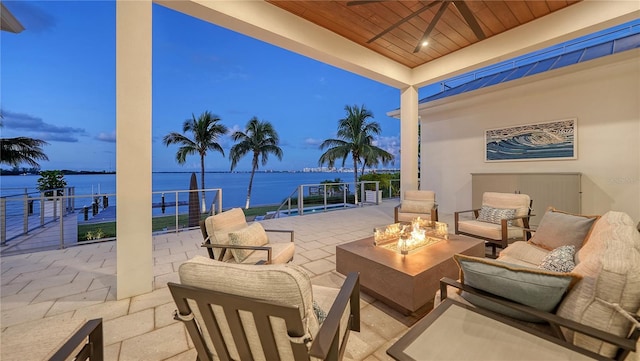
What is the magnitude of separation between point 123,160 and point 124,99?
0.60 meters

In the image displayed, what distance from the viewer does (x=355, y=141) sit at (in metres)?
12.0

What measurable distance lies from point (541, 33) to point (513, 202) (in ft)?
8.62

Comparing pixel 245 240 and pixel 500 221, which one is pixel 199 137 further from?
pixel 500 221

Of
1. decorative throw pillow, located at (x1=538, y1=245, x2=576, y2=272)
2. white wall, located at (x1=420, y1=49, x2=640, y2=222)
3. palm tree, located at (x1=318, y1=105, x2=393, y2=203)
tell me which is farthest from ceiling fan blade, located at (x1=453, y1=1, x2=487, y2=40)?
palm tree, located at (x1=318, y1=105, x2=393, y2=203)

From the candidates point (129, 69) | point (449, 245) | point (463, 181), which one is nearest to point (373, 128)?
point (463, 181)

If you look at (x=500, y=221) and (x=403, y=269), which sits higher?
(x=500, y=221)

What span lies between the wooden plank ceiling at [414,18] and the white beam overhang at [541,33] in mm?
109

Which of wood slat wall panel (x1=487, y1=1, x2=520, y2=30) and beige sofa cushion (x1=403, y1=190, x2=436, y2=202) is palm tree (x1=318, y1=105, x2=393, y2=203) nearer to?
beige sofa cushion (x1=403, y1=190, x2=436, y2=202)

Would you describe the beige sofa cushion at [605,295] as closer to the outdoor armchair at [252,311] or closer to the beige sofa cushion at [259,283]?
the outdoor armchair at [252,311]

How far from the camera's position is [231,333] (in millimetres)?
1075

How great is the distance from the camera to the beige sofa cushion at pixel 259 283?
0.96 metres

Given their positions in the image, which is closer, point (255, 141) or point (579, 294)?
point (579, 294)

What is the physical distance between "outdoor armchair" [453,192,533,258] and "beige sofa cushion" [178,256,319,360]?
3309 mm

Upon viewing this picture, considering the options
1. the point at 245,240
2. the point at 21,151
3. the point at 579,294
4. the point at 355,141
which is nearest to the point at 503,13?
the point at 579,294
